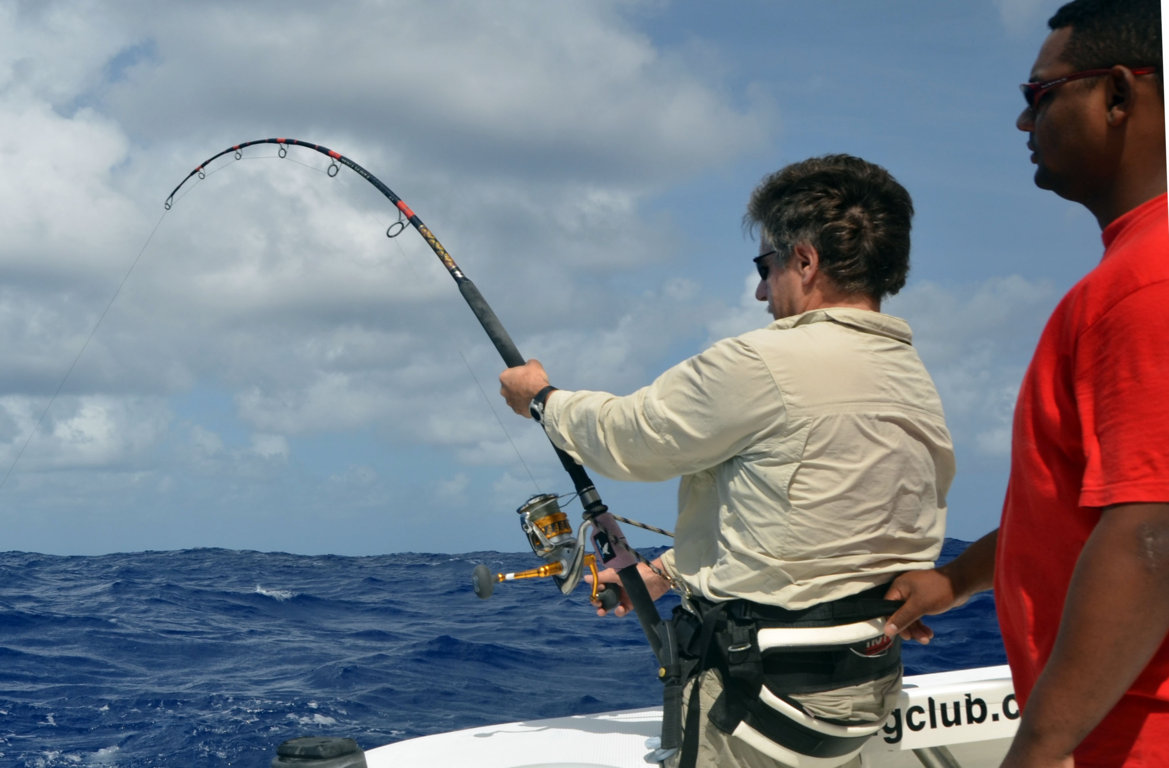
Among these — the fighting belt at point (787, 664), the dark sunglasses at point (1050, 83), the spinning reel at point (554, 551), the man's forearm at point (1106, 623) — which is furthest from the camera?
the spinning reel at point (554, 551)

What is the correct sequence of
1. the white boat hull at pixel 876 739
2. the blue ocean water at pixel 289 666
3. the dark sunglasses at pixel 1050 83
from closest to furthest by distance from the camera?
the dark sunglasses at pixel 1050 83 < the white boat hull at pixel 876 739 < the blue ocean water at pixel 289 666

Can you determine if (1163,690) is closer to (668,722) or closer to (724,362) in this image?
(724,362)

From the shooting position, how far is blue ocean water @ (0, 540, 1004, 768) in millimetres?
5004

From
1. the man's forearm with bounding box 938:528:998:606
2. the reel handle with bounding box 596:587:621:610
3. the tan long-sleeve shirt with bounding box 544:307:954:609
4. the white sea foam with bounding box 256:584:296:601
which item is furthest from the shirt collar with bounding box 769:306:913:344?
the white sea foam with bounding box 256:584:296:601

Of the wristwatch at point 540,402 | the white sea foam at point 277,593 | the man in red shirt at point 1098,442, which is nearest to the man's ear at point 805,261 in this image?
the wristwatch at point 540,402

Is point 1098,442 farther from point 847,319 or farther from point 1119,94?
point 847,319

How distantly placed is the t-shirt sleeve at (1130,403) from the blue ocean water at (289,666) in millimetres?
4355

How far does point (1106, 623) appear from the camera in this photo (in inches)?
34.3

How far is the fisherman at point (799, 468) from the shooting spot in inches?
64.6

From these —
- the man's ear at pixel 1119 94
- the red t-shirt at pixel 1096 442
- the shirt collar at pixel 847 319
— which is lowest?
the red t-shirt at pixel 1096 442

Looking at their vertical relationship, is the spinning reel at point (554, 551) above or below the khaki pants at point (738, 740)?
above

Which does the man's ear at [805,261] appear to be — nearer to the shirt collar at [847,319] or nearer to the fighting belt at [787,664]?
the shirt collar at [847,319]

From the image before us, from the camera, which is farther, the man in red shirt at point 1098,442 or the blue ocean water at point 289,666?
the blue ocean water at point 289,666

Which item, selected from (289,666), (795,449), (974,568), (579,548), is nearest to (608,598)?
(579,548)
